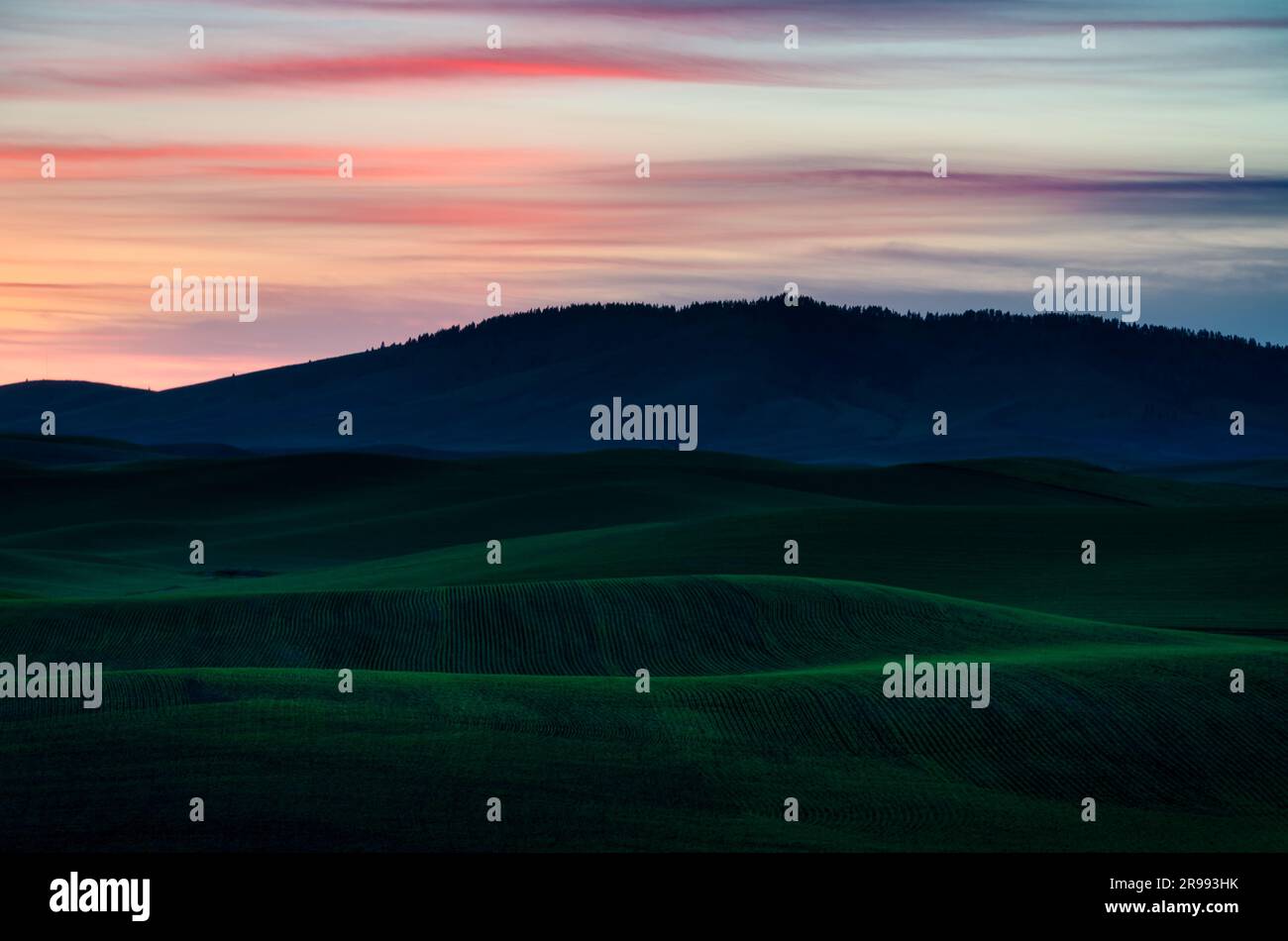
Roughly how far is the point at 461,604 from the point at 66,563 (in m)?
33.6

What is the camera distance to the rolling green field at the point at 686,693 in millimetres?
22703

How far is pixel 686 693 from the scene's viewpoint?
30.4 meters

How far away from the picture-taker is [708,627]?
4156 cm

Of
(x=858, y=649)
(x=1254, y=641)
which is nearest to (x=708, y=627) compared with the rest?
(x=858, y=649)

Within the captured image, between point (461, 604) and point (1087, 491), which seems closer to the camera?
point (461, 604)

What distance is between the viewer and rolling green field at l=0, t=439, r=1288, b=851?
2270 centimetres

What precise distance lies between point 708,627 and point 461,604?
7047mm
